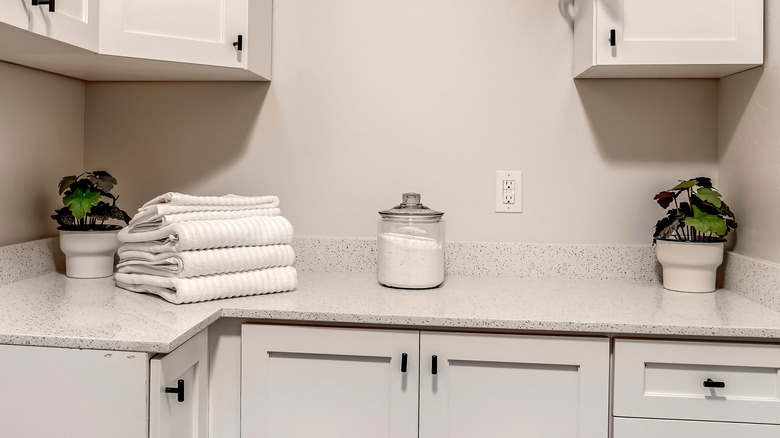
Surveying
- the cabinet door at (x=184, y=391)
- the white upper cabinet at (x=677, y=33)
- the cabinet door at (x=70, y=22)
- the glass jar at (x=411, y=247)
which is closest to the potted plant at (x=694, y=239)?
the white upper cabinet at (x=677, y=33)

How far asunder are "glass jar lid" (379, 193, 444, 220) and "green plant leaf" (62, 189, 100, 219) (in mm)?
781

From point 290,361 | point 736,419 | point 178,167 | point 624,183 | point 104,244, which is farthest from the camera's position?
point 178,167

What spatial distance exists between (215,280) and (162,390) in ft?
1.24

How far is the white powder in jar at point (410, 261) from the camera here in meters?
1.65

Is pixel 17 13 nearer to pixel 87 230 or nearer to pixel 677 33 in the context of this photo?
pixel 87 230

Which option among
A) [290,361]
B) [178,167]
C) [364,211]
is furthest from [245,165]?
[290,361]

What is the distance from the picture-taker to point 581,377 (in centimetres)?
134

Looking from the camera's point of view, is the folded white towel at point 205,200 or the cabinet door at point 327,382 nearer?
the cabinet door at point 327,382

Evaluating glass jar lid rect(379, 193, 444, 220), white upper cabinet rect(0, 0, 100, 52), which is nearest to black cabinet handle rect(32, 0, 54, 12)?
white upper cabinet rect(0, 0, 100, 52)

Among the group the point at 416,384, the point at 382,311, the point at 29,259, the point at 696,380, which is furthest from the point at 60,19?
the point at 696,380

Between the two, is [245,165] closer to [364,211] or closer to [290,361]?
[364,211]

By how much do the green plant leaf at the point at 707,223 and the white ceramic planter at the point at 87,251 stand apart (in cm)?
154

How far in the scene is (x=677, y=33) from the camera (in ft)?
5.19

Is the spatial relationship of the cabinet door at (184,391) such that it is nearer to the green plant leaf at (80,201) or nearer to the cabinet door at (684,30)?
the green plant leaf at (80,201)
